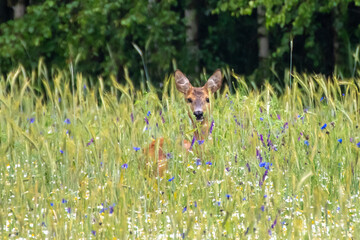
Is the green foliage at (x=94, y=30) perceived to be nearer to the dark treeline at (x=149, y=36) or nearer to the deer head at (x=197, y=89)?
the dark treeline at (x=149, y=36)

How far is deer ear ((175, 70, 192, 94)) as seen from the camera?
7.47 m

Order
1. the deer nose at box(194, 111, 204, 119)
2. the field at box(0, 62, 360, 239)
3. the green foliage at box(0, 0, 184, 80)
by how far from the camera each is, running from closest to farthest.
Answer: the field at box(0, 62, 360, 239)
the deer nose at box(194, 111, 204, 119)
the green foliage at box(0, 0, 184, 80)

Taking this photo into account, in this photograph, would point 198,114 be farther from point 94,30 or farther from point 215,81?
point 94,30

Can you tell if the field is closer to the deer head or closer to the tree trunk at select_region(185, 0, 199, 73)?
the deer head

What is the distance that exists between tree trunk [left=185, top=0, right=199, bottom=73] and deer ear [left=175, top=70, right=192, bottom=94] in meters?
8.30

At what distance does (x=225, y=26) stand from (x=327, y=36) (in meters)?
4.60

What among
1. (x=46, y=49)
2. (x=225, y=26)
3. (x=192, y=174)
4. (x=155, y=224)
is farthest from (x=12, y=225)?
(x=225, y=26)

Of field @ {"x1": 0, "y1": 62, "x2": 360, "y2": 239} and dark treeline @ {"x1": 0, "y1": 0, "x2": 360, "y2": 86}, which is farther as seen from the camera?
dark treeline @ {"x1": 0, "y1": 0, "x2": 360, "y2": 86}

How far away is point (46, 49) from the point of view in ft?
51.9

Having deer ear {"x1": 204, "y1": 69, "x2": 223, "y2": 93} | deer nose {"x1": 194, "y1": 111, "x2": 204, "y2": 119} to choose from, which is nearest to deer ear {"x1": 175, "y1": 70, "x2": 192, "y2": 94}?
deer ear {"x1": 204, "y1": 69, "x2": 223, "y2": 93}

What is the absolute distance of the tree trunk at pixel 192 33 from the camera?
16047 mm

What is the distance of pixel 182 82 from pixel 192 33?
29.5ft

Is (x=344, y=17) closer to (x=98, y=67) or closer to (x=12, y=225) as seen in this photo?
(x=98, y=67)

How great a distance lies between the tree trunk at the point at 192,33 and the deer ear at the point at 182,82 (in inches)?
327
